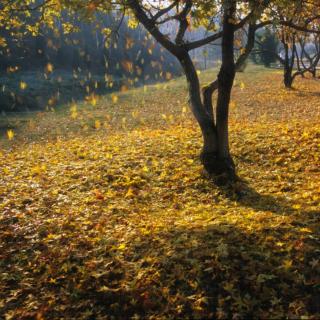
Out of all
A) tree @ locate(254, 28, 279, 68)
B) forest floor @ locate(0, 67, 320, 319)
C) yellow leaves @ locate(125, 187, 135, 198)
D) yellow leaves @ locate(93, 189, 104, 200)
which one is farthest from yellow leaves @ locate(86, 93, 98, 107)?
yellow leaves @ locate(125, 187, 135, 198)

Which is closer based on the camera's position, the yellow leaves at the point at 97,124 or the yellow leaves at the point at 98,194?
the yellow leaves at the point at 98,194

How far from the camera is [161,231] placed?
779 centimetres

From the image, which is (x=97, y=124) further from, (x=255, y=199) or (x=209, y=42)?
(x=255, y=199)

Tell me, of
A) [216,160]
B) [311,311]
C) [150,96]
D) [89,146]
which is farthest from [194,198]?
[150,96]

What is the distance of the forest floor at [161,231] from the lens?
5.97m

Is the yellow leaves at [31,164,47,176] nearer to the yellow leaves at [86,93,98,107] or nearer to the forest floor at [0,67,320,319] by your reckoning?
the forest floor at [0,67,320,319]

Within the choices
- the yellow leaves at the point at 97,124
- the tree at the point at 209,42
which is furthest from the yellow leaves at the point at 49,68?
the tree at the point at 209,42

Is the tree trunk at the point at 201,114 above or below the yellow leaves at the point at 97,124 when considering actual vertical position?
above

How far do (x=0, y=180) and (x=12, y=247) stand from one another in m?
4.39

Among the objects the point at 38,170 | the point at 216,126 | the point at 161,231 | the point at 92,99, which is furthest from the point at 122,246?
the point at 92,99

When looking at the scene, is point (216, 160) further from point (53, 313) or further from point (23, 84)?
point (23, 84)

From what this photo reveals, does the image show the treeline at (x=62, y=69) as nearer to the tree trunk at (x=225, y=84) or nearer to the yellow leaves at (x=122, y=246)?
the tree trunk at (x=225, y=84)

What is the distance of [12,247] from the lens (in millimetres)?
7781

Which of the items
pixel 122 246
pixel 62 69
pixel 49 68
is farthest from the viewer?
pixel 62 69
